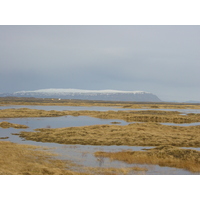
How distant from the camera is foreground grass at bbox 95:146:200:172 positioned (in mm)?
20503

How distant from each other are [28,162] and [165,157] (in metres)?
11.2

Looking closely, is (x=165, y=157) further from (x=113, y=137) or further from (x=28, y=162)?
(x=113, y=137)

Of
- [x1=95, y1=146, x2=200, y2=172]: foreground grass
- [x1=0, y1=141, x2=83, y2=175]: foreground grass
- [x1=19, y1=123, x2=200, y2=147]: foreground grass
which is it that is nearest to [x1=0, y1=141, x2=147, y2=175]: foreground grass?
[x1=0, y1=141, x2=83, y2=175]: foreground grass

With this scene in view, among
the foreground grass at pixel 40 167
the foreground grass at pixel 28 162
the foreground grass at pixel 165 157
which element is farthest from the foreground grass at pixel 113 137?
the foreground grass at pixel 40 167

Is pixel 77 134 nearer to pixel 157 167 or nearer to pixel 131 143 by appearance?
pixel 131 143

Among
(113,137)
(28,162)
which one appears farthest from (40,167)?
(113,137)

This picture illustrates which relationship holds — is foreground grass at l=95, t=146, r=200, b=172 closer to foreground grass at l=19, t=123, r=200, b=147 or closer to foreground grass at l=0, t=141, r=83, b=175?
foreground grass at l=0, t=141, r=83, b=175

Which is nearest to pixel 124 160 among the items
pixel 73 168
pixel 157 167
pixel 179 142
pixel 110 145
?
pixel 157 167

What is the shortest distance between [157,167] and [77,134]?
1661 centimetres

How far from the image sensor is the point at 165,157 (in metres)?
22.2

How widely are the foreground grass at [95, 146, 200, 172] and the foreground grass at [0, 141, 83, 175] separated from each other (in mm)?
4926

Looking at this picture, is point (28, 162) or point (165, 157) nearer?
point (28, 162)

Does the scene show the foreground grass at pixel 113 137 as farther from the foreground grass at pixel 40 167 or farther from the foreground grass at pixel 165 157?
the foreground grass at pixel 40 167

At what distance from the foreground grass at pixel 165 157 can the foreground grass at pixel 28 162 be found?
4926 mm
